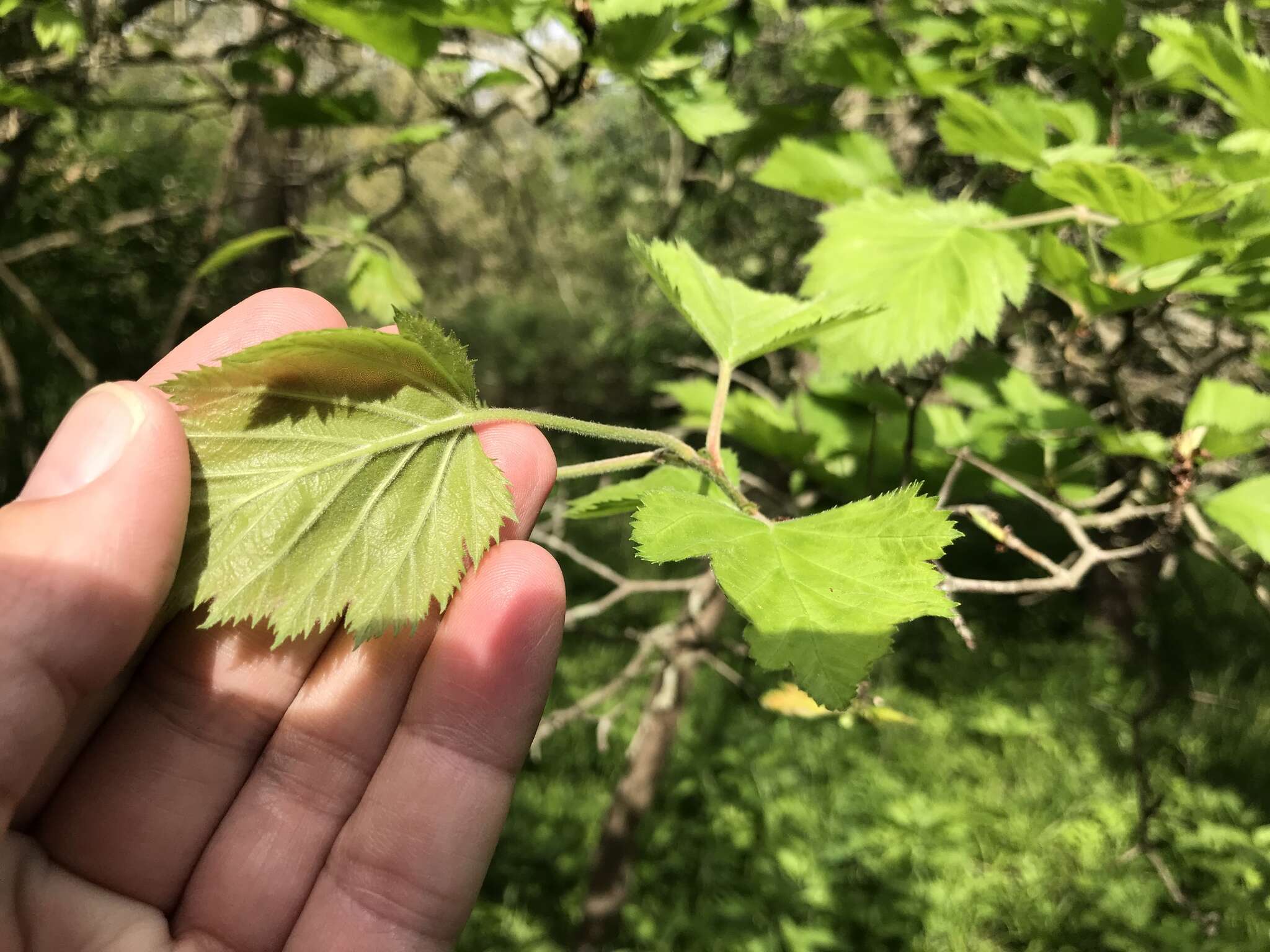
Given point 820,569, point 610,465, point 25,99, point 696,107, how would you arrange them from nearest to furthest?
point 820,569 < point 610,465 < point 696,107 < point 25,99

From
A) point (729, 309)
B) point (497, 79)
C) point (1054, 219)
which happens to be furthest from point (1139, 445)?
point (497, 79)

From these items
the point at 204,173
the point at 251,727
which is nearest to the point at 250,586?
the point at 251,727

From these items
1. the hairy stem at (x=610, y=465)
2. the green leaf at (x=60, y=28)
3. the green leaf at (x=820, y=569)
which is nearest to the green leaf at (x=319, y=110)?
the green leaf at (x=60, y=28)

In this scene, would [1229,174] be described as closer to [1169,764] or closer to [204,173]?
[1169,764]

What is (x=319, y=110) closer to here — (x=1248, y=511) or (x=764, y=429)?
(x=764, y=429)

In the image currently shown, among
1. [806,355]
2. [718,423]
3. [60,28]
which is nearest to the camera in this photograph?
[718,423]

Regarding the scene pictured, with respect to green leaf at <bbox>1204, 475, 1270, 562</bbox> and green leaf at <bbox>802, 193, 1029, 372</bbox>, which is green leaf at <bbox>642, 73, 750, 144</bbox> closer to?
green leaf at <bbox>802, 193, 1029, 372</bbox>

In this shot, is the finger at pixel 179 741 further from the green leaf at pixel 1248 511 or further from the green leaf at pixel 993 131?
the green leaf at pixel 1248 511

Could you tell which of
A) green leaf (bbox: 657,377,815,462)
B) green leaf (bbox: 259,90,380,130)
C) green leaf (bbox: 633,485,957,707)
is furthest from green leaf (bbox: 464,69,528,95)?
green leaf (bbox: 633,485,957,707)
